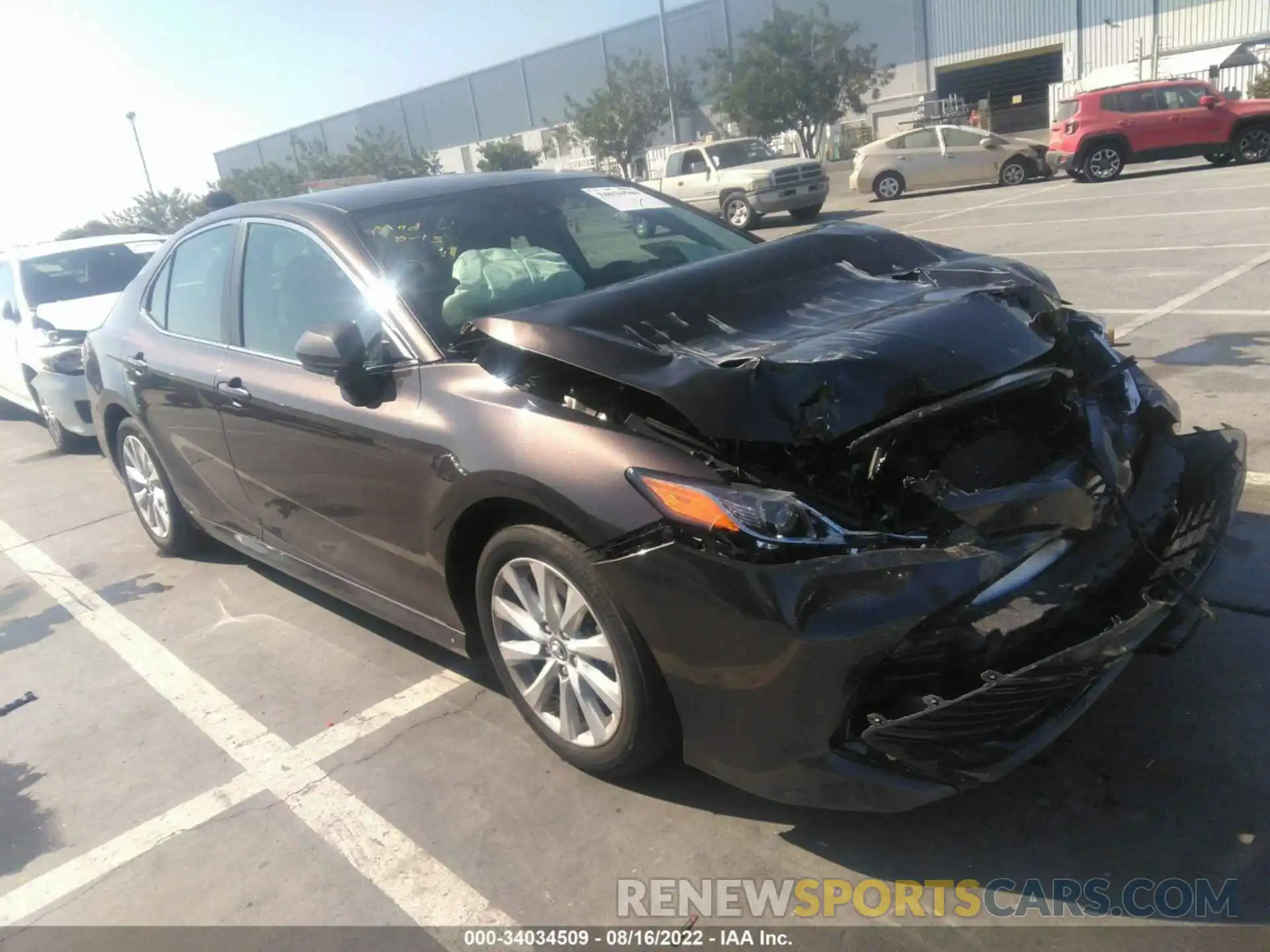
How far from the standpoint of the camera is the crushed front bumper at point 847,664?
223 cm

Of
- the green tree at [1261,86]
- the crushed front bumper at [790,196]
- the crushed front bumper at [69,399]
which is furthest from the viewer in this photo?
the green tree at [1261,86]

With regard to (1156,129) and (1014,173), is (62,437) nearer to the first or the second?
(1156,129)

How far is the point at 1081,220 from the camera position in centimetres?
1364

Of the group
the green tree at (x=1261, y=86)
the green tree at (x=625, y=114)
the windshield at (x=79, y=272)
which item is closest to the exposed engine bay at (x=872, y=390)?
the windshield at (x=79, y=272)

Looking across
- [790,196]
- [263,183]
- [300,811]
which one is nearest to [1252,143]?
[790,196]

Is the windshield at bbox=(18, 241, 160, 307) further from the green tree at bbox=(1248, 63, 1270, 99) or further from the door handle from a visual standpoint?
the green tree at bbox=(1248, 63, 1270, 99)

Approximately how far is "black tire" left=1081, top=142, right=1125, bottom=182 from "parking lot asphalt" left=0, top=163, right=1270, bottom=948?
16.0 m

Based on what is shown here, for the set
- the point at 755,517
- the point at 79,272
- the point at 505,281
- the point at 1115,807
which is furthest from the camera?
the point at 79,272

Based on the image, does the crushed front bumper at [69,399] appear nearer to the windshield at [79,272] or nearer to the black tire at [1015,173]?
the windshield at [79,272]

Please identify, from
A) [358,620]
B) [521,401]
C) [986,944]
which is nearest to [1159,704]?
[986,944]

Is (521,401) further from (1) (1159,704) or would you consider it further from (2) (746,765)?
(1) (1159,704)

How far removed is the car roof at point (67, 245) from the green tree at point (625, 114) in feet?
108

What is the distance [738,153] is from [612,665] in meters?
20.2

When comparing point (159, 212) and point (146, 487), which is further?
point (159, 212)
